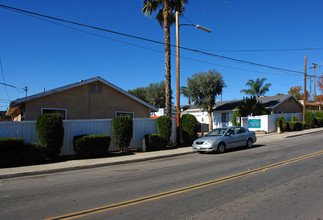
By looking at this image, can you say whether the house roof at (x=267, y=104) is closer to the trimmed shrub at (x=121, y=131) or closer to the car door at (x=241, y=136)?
the car door at (x=241, y=136)

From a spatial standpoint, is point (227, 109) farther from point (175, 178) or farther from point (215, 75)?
point (175, 178)

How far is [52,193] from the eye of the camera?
631cm

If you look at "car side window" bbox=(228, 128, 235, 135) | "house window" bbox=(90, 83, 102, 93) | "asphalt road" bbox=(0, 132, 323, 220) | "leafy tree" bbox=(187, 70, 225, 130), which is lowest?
"asphalt road" bbox=(0, 132, 323, 220)

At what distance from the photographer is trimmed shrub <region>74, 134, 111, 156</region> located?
11680 mm

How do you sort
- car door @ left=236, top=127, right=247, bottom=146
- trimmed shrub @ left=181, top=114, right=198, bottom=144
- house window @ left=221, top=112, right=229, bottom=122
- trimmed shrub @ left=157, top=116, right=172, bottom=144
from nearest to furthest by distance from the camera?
car door @ left=236, top=127, right=247, bottom=146, trimmed shrub @ left=157, top=116, right=172, bottom=144, trimmed shrub @ left=181, top=114, right=198, bottom=144, house window @ left=221, top=112, right=229, bottom=122

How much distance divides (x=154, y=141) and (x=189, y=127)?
10.7 feet

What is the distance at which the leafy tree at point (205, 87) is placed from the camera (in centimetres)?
3061

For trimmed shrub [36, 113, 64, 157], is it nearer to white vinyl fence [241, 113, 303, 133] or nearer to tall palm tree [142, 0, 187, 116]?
tall palm tree [142, 0, 187, 116]

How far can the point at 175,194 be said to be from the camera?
19.0 feet

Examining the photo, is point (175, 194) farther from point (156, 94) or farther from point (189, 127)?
point (156, 94)

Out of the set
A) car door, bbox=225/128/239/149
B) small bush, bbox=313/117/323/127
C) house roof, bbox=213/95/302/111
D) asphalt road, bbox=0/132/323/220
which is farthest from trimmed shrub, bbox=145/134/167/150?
small bush, bbox=313/117/323/127

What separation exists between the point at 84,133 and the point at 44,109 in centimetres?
353

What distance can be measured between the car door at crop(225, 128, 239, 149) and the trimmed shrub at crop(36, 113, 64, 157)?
29.0 feet

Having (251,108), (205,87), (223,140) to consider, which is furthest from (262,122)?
(223,140)
